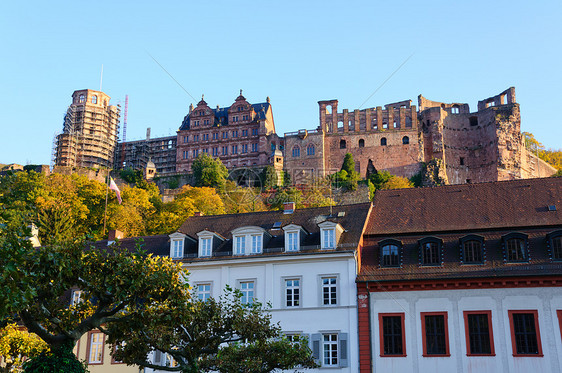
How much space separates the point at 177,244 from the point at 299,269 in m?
8.39

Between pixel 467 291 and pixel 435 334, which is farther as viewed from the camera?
pixel 467 291

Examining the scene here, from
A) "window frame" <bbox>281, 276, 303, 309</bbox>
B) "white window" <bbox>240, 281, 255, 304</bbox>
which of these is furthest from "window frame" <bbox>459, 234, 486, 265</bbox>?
"white window" <bbox>240, 281, 255, 304</bbox>

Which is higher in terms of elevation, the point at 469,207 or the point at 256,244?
the point at 469,207

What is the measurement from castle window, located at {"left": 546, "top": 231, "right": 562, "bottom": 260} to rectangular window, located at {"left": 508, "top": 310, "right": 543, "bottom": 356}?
3.27 m

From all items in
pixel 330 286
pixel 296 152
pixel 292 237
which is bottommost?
pixel 330 286

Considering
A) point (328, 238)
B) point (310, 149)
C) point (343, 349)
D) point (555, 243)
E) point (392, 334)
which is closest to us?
point (555, 243)

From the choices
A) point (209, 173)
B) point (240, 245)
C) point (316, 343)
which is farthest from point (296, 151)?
point (316, 343)

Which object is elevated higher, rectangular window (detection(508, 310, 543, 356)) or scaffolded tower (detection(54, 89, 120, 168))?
scaffolded tower (detection(54, 89, 120, 168))

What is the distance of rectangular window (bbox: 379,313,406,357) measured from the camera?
3491 centimetres

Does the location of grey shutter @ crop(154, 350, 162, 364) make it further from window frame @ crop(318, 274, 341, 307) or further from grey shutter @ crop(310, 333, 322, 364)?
window frame @ crop(318, 274, 341, 307)

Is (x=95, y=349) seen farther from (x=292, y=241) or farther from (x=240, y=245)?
(x=292, y=241)

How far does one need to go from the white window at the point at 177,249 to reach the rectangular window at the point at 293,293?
7.46 meters

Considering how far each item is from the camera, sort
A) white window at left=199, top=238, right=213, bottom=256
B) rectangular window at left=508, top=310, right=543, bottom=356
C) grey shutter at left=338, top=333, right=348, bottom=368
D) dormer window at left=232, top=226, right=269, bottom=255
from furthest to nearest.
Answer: white window at left=199, top=238, right=213, bottom=256 → dormer window at left=232, top=226, right=269, bottom=255 → grey shutter at left=338, top=333, right=348, bottom=368 → rectangular window at left=508, top=310, right=543, bottom=356

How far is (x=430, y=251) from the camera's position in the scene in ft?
121
